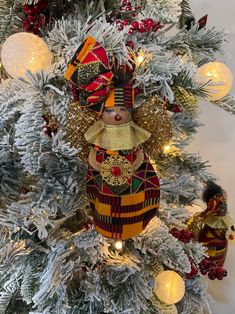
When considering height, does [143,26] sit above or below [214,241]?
above

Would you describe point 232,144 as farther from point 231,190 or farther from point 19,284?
point 19,284

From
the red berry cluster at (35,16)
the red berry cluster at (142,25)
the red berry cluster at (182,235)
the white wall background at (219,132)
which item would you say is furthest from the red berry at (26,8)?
the white wall background at (219,132)

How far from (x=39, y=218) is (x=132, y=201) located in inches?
4.3

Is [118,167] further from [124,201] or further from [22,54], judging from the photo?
[22,54]

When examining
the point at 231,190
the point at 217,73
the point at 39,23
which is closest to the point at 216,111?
the point at 231,190

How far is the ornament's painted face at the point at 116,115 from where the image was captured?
0.46 metres

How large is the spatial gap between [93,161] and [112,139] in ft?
0.15

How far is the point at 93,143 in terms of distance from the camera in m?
0.48

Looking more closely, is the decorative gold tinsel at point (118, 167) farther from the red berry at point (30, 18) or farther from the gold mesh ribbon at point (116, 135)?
the red berry at point (30, 18)

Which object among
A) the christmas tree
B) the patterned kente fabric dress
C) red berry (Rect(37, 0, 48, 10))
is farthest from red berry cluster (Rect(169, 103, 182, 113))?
the patterned kente fabric dress

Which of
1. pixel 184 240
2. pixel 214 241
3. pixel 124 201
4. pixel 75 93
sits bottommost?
pixel 214 241

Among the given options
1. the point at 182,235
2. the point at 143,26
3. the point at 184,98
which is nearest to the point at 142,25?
the point at 143,26

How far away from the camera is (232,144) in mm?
1214

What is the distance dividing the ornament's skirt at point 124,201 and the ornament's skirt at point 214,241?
410 millimetres
